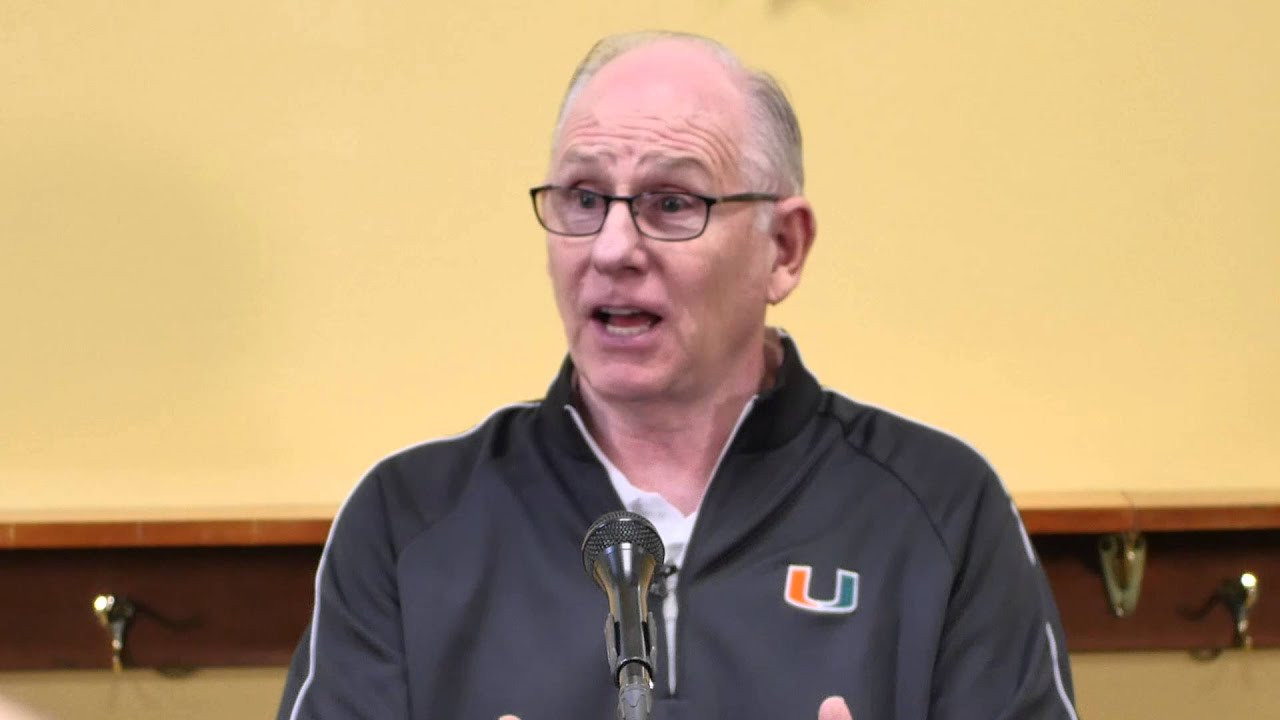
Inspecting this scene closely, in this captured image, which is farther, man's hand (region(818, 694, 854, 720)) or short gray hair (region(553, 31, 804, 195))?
short gray hair (region(553, 31, 804, 195))

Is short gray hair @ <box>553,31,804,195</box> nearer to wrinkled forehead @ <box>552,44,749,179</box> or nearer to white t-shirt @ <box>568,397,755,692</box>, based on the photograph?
wrinkled forehead @ <box>552,44,749,179</box>

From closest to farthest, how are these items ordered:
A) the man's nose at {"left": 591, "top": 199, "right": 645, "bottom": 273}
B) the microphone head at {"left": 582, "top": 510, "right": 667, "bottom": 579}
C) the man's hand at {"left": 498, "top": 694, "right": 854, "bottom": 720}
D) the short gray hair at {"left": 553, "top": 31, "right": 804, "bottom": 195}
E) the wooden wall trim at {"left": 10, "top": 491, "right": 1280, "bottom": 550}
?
the microphone head at {"left": 582, "top": 510, "right": 667, "bottom": 579} → the man's hand at {"left": 498, "top": 694, "right": 854, "bottom": 720} → the man's nose at {"left": 591, "top": 199, "right": 645, "bottom": 273} → the short gray hair at {"left": 553, "top": 31, "right": 804, "bottom": 195} → the wooden wall trim at {"left": 10, "top": 491, "right": 1280, "bottom": 550}

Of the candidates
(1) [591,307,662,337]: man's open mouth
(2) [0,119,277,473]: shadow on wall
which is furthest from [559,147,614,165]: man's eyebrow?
(2) [0,119,277,473]: shadow on wall

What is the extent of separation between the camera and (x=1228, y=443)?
7.01ft

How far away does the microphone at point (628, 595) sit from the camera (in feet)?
3.01

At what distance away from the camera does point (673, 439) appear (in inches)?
60.4

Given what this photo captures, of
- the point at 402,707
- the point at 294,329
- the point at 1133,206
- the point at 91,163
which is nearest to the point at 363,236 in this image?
the point at 294,329

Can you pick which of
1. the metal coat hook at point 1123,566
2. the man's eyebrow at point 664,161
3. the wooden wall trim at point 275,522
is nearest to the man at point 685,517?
the man's eyebrow at point 664,161

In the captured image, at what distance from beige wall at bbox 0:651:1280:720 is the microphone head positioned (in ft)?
4.17

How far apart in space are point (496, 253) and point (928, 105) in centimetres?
81

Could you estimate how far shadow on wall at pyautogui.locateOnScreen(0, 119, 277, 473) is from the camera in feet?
6.72

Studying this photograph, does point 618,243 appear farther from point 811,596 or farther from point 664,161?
point 811,596

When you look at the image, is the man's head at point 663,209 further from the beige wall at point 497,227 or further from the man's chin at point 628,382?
the beige wall at point 497,227

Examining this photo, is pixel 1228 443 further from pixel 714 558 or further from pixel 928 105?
pixel 714 558
